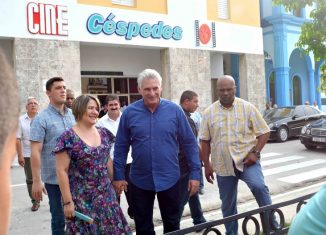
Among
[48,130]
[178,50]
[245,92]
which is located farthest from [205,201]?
[245,92]

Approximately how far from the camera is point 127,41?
16.3m

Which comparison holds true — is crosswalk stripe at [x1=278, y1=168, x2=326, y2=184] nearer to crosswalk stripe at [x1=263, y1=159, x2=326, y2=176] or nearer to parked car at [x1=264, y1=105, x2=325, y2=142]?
crosswalk stripe at [x1=263, y1=159, x2=326, y2=176]

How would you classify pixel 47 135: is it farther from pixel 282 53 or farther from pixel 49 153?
pixel 282 53

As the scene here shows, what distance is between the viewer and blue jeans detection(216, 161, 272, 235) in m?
4.25

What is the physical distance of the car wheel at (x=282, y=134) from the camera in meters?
15.4

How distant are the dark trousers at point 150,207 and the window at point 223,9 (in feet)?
55.2

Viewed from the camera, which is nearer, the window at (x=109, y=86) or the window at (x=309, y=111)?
the window at (x=309, y=111)

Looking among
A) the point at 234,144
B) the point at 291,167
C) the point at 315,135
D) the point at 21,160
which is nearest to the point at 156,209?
the point at 21,160

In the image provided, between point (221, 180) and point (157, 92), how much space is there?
1270 millimetres

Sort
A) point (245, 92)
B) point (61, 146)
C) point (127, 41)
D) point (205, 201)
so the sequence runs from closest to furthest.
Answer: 1. point (61, 146)
2. point (205, 201)
3. point (127, 41)
4. point (245, 92)

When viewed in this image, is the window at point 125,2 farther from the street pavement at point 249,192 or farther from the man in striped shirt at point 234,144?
the man in striped shirt at point 234,144

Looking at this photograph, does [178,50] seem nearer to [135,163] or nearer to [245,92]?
[245,92]

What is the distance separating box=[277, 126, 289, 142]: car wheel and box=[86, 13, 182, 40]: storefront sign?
5.66m

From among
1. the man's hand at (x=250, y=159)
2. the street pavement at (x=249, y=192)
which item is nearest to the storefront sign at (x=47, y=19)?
the street pavement at (x=249, y=192)
